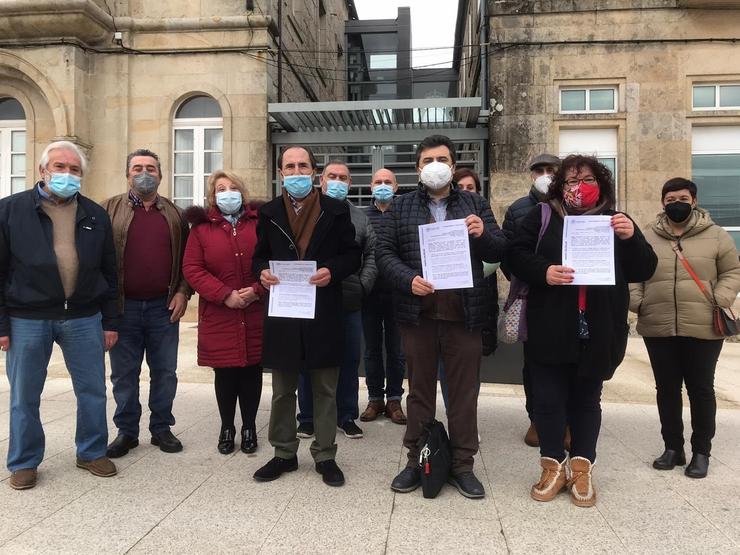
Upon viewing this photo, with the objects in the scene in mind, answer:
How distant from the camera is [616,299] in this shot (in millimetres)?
3105

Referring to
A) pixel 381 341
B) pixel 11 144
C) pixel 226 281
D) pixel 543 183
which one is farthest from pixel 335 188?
pixel 11 144

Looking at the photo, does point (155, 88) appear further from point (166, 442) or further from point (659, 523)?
point (659, 523)

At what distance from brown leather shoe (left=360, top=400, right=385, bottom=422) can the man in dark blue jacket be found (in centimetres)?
212

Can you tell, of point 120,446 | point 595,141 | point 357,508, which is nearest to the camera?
point 357,508

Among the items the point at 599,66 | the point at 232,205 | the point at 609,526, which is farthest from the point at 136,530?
the point at 599,66

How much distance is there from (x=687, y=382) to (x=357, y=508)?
247cm

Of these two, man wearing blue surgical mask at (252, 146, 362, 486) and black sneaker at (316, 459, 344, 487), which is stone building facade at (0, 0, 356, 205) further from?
black sneaker at (316, 459, 344, 487)

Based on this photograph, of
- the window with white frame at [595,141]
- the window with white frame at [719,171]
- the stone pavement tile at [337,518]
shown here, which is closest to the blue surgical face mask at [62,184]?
the stone pavement tile at [337,518]

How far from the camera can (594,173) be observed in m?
3.13

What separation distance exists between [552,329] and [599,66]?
8.97m

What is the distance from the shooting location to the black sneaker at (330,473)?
11.3ft

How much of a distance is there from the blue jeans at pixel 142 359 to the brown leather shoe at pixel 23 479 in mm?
736

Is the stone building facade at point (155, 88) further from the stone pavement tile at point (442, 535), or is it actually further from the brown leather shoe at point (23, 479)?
the stone pavement tile at point (442, 535)

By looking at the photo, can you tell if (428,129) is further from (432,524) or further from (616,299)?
(432,524)
